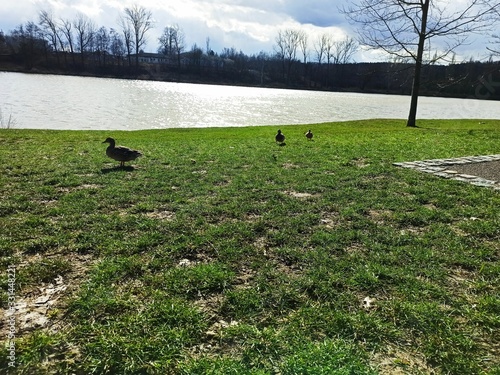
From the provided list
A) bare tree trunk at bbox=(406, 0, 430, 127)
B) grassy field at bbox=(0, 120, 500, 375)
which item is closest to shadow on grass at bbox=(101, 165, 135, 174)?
grassy field at bbox=(0, 120, 500, 375)

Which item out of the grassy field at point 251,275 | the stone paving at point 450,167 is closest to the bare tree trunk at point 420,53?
the stone paving at point 450,167

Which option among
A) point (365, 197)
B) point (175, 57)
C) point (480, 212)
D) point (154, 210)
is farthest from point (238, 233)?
point (175, 57)

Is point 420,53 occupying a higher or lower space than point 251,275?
higher

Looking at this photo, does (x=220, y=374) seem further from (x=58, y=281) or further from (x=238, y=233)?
(x=238, y=233)

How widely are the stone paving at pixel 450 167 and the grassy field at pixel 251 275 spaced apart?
0.48 metres

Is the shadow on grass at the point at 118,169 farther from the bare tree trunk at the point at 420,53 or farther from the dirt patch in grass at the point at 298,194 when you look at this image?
the bare tree trunk at the point at 420,53

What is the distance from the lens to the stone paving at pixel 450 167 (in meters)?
6.02

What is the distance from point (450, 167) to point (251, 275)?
243 inches

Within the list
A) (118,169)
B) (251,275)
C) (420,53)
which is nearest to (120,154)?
(118,169)

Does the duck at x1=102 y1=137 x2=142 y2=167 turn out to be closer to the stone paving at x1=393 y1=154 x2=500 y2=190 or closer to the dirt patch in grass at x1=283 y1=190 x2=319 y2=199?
the dirt patch in grass at x1=283 y1=190 x2=319 y2=199

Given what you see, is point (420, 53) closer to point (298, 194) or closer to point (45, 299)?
point (298, 194)

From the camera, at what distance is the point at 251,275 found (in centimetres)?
291

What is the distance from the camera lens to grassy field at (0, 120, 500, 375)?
6.63 ft

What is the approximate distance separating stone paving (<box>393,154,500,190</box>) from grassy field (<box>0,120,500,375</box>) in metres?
0.48
